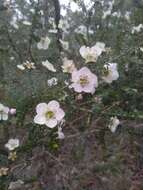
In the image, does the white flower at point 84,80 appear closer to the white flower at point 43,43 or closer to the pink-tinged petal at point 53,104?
the pink-tinged petal at point 53,104

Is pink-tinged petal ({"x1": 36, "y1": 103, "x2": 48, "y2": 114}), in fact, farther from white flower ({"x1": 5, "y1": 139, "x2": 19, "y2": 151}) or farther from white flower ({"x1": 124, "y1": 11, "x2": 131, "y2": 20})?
white flower ({"x1": 124, "y1": 11, "x2": 131, "y2": 20})

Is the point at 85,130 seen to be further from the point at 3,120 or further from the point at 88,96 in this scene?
the point at 3,120

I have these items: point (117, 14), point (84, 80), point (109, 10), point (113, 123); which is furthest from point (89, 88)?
point (117, 14)

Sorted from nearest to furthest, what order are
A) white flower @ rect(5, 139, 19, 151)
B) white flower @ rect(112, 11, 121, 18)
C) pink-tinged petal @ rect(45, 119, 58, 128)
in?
pink-tinged petal @ rect(45, 119, 58, 128) → white flower @ rect(5, 139, 19, 151) → white flower @ rect(112, 11, 121, 18)

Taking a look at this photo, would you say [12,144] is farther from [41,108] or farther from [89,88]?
[89,88]

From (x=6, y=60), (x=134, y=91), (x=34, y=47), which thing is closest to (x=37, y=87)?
(x=134, y=91)

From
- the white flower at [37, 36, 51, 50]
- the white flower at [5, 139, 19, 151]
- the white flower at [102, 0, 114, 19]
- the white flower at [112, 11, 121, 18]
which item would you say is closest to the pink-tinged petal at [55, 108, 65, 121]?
the white flower at [5, 139, 19, 151]

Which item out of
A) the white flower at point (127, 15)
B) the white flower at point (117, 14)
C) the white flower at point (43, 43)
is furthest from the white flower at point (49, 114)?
the white flower at point (127, 15)
